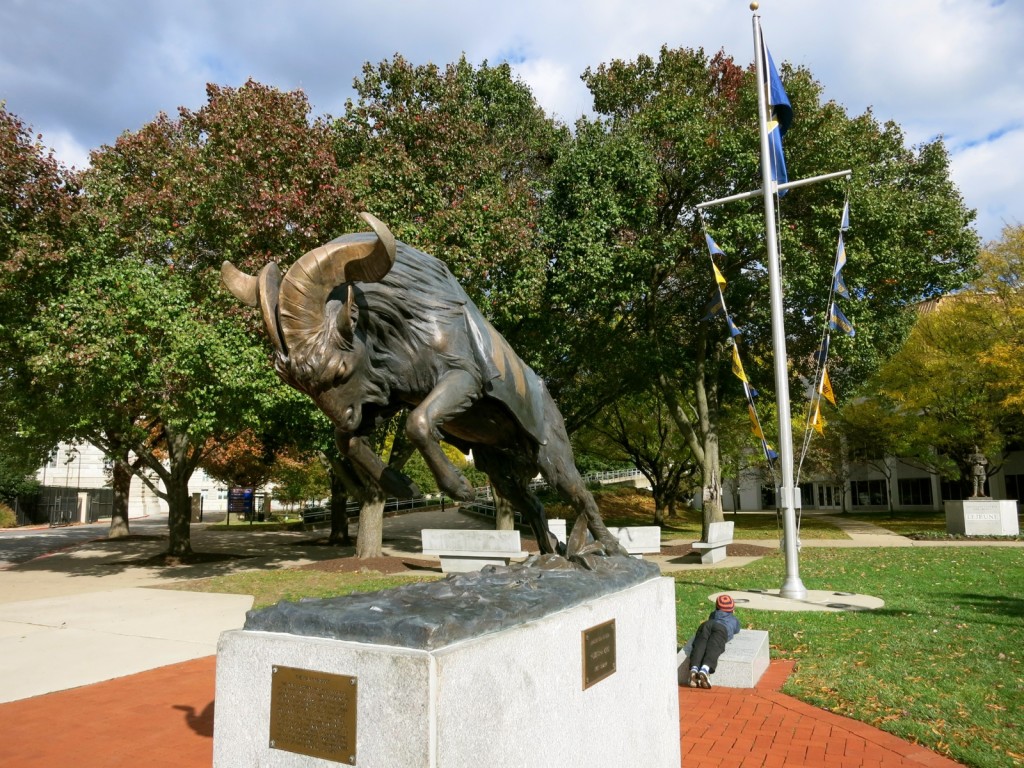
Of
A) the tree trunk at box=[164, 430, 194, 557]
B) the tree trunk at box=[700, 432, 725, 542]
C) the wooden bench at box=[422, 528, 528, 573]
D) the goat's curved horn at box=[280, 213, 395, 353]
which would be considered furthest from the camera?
the tree trunk at box=[700, 432, 725, 542]

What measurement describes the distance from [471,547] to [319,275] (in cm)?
Answer: 1149

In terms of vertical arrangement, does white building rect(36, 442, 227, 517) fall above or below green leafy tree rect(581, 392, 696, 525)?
below

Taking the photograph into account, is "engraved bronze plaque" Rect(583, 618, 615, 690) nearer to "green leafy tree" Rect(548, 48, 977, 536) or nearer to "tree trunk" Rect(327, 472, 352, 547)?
"green leafy tree" Rect(548, 48, 977, 536)

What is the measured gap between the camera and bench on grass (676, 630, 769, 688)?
670 centimetres

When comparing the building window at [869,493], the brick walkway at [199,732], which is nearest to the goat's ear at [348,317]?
the brick walkway at [199,732]

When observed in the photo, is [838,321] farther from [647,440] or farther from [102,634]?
[647,440]

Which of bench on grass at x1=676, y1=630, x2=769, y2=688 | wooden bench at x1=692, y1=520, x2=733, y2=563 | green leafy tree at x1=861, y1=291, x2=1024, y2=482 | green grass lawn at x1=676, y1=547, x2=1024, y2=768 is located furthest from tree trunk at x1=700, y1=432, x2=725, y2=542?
bench on grass at x1=676, y1=630, x2=769, y2=688

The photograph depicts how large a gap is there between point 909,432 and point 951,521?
5.68 meters

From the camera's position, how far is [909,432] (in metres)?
27.3

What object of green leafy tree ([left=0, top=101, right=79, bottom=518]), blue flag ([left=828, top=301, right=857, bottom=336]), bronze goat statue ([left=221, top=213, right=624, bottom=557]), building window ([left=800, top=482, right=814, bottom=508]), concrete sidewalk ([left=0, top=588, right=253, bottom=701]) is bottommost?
building window ([left=800, top=482, right=814, bottom=508])

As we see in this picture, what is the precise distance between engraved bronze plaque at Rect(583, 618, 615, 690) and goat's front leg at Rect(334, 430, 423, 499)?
47.6 inches

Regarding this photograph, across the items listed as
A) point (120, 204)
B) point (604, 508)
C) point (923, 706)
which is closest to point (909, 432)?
point (604, 508)

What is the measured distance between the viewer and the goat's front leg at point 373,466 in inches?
154

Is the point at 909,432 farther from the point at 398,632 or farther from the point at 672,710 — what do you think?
the point at 398,632
